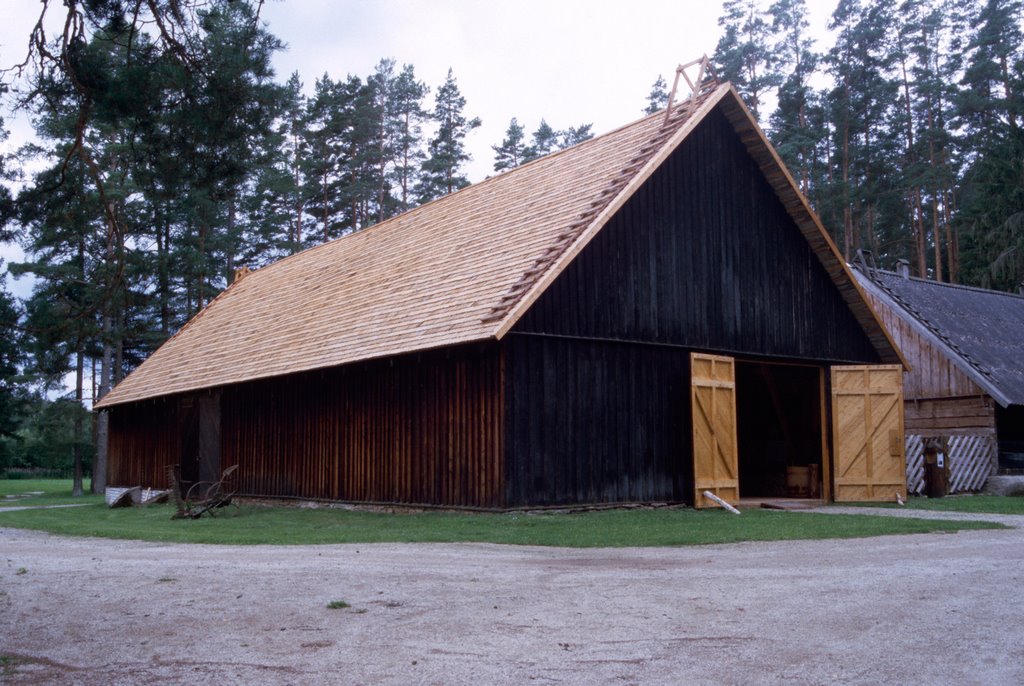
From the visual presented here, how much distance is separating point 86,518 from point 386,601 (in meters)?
14.8

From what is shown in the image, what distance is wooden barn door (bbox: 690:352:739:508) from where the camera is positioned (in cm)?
1642

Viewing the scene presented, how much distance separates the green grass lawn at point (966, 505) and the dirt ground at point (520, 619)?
281 inches

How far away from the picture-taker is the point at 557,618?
666cm

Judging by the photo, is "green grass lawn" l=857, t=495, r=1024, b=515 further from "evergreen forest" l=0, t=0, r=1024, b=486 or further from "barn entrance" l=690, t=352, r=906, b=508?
"evergreen forest" l=0, t=0, r=1024, b=486

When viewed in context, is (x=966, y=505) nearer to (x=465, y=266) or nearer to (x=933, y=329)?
(x=933, y=329)

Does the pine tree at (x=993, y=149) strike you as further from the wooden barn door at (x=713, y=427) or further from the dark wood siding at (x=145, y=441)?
the dark wood siding at (x=145, y=441)

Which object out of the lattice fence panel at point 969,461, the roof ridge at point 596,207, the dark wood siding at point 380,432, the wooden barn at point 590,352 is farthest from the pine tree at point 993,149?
the dark wood siding at point 380,432

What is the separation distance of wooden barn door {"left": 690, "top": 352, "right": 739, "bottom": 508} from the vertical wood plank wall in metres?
3.88

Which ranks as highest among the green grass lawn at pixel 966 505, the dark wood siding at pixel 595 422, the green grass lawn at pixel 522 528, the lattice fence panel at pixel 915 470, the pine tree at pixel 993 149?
the pine tree at pixel 993 149

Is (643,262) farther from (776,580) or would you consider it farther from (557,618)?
(557,618)

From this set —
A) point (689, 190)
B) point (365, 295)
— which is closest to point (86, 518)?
point (365, 295)

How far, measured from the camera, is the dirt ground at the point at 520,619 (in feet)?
17.5

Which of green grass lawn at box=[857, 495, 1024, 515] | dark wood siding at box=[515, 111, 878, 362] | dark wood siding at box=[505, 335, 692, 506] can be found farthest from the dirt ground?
green grass lawn at box=[857, 495, 1024, 515]

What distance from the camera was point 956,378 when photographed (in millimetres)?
24609
